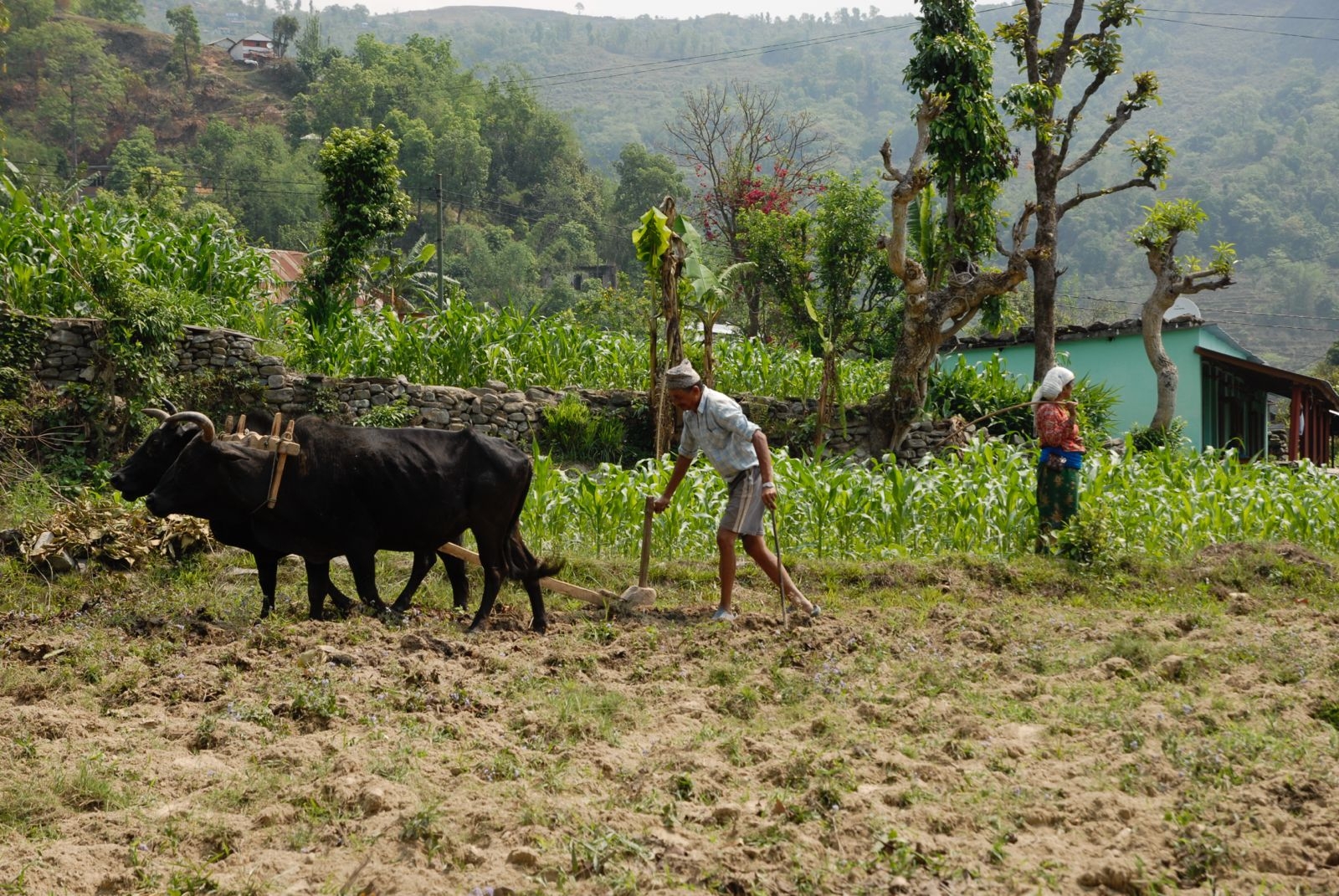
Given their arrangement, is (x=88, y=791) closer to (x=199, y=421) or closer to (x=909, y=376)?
(x=199, y=421)

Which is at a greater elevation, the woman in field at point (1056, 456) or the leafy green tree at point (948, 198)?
the leafy green tree at point (948, 198)

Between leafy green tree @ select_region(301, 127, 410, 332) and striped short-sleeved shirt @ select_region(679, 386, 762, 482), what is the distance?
1023 cm

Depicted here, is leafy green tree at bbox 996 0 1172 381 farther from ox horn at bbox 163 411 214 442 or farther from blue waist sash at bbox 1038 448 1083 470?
ox horn at bbox 163 411 214 442

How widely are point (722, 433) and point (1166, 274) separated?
14.1 meters

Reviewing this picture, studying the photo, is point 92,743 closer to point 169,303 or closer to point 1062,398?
point 1062,398

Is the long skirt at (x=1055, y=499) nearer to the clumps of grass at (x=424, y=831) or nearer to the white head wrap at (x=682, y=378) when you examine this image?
the white head wrap at (x=682, y=378)

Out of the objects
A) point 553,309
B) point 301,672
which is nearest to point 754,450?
point 301,672

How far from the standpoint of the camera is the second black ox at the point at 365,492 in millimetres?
7422

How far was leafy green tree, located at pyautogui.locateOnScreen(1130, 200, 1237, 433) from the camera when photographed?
19.0 meters

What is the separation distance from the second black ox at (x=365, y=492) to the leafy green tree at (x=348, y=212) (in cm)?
962

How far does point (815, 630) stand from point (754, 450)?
1177mm

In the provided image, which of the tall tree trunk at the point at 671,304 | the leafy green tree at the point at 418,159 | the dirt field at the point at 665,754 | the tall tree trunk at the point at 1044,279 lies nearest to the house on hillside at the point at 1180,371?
the tall tree trunk at the point at 1044,279

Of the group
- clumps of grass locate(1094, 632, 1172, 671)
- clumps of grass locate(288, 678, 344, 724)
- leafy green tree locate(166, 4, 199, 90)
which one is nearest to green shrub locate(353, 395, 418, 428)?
clumps of grass locate(288, 678, 344, 724)

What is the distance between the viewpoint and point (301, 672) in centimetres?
617
